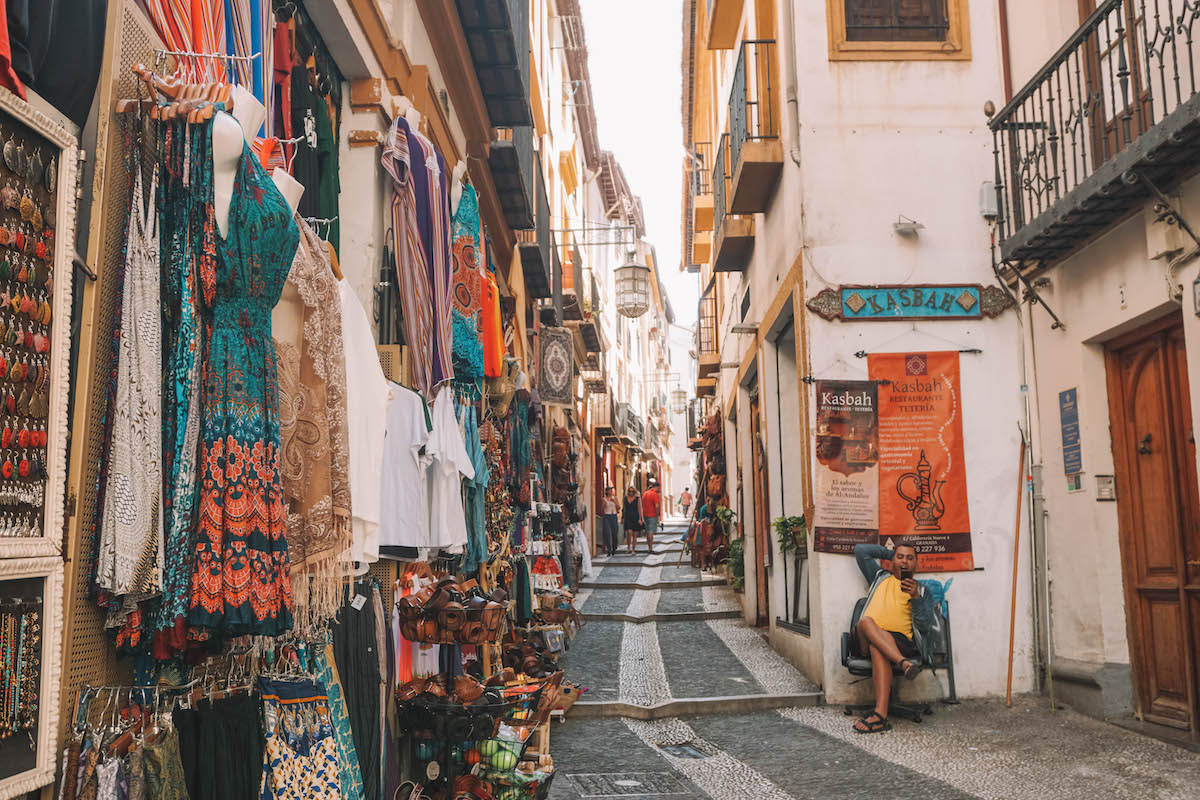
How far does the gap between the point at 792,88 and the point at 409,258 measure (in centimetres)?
478

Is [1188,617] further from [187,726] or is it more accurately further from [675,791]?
[187,726]

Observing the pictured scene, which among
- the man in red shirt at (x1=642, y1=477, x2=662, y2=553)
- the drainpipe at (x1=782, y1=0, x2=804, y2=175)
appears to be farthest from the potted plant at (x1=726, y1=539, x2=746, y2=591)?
the man in red shirt at (x1=642, y1=477, x2=662, y2=553)

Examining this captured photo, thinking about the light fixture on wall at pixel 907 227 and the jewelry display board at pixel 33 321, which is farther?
the light fixture on wall at pixel 907 227

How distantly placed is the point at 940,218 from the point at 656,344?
43.0 m

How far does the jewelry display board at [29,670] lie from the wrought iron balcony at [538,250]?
10846mm

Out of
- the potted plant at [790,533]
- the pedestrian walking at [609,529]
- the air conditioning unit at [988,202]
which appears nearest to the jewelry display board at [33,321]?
the air conditioning unit at [988,202]

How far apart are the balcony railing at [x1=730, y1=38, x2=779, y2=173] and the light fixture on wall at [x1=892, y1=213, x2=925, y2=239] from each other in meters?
1.71

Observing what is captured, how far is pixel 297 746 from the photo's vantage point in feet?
10.4

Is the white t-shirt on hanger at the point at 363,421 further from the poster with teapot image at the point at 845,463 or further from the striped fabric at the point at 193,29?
the poster with teapot image at the point at 845,463

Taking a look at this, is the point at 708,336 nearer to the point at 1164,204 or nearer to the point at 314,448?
the point at 1164,204

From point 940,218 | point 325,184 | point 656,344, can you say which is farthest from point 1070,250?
point 656,344

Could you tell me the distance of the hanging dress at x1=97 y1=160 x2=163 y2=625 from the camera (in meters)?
2.50

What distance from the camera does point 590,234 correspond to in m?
26.5

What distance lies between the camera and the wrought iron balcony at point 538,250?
43.8ft
